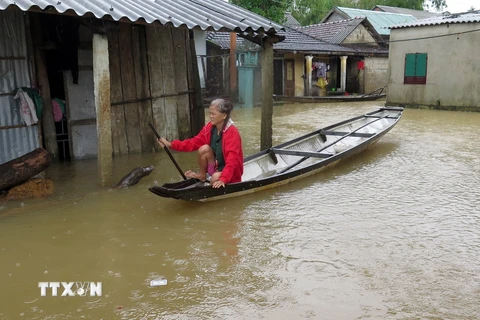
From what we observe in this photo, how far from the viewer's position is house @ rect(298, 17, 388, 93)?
25641 millimetres

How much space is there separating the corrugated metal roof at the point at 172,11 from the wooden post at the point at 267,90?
45 centimetres

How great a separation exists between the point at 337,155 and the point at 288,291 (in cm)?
416

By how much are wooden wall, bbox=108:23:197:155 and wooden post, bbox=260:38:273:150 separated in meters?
1.98

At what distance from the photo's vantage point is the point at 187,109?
31.7ft

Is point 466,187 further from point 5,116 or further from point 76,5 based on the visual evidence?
point 5,116

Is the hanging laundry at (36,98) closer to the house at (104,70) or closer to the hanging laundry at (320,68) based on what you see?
the house at (104,70)

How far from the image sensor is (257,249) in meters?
4.62

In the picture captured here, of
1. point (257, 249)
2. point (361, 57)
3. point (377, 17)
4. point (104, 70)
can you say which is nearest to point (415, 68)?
point (361, 57)

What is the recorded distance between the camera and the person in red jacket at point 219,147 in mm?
5480

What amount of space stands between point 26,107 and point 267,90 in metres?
4.15

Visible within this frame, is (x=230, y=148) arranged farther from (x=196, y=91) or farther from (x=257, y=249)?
(x=196, y=91)

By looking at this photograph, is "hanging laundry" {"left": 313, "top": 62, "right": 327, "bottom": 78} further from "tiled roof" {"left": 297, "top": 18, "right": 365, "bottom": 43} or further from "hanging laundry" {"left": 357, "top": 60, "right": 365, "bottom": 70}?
"tiled roof" {"left": 297, "top": 18, "right": 365, "bottom": 43}

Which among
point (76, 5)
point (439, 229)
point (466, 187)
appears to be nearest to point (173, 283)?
point (439, 229)

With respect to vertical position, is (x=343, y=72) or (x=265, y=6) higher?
(x=265, y=6)
